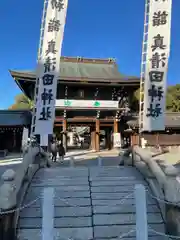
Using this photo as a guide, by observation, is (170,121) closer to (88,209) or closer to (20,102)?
(88,209)

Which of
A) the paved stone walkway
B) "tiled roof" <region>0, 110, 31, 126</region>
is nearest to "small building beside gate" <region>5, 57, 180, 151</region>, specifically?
"tiled roof" <region>0, 110, 31, 126</region>

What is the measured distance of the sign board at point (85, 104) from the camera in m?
25.8

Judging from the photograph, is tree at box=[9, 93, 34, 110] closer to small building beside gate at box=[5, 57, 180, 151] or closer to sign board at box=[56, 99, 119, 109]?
small building beside gate at box=[5, 57, 180, 151]

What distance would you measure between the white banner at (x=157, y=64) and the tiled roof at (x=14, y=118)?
1691 cm

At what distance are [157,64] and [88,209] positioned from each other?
220 inches

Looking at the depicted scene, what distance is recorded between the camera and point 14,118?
84.9ft

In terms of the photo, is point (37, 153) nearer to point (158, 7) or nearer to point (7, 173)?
point (7, 173)

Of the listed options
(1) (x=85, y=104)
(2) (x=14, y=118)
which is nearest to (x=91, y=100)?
(1) (x=85, y=104)

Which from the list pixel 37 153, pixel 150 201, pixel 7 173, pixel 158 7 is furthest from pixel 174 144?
pixel 7 173

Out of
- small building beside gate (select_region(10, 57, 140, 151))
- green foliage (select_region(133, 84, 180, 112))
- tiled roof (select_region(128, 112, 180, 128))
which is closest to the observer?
tiled roof (select_region(128, 112, 180, 128))

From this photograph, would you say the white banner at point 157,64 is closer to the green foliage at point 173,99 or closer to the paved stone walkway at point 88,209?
the paved stone walkway at point 88,209

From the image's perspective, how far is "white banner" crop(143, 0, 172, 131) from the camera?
364 inches

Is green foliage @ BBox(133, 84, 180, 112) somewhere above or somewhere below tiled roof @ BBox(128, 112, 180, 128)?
above

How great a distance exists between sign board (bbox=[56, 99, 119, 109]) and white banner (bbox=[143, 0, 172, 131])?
53.4 feet
